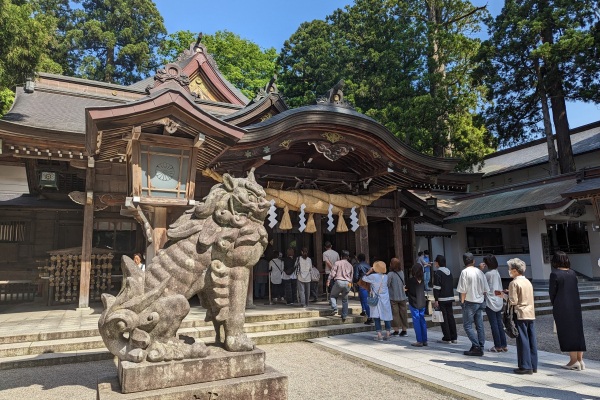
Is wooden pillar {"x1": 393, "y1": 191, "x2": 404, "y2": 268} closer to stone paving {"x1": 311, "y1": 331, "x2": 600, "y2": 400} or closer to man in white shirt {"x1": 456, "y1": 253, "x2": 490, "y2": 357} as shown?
stone paving {"x1": 311, "y1": 331, "x2": 600, "y2": 400}

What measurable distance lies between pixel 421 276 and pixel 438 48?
15643mm

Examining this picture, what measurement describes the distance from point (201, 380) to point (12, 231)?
12.7m

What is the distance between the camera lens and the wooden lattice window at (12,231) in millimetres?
12406

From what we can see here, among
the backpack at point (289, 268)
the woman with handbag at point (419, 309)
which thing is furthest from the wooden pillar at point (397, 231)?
the woman with handbag at point (419, 309)

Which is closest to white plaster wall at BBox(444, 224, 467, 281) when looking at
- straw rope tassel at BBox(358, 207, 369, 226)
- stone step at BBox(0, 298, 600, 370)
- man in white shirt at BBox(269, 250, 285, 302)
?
straw rope tassel at BBox(358, 207, 369, 226)

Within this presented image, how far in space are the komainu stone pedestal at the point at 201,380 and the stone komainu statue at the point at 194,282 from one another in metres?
0.09

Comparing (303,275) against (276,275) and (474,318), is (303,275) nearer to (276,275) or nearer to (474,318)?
(276,275)

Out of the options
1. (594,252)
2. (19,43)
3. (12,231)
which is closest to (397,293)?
(19,43)

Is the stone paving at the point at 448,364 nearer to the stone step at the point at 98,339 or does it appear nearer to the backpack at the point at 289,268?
the stone step at the point at 98,339

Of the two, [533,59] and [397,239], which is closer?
[397,239]

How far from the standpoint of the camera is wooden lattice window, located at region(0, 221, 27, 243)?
12406 mm

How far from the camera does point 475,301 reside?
5.98m

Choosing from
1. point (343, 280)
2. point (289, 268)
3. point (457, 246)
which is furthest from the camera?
point (457, 246)

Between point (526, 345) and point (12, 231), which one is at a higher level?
point (12, 231)
